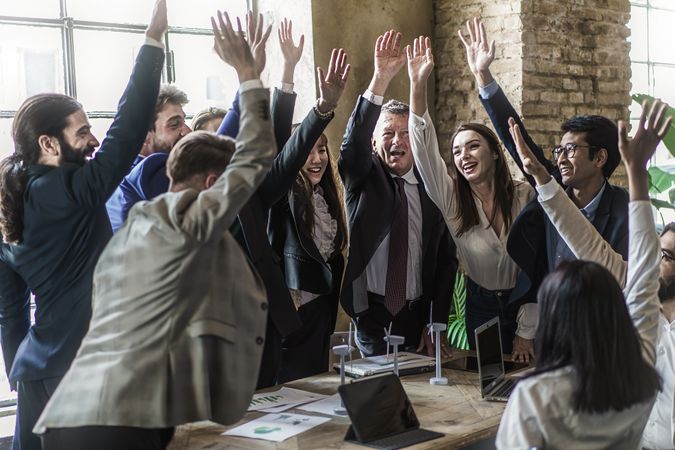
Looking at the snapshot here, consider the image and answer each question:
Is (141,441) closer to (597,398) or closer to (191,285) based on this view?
(191,285)

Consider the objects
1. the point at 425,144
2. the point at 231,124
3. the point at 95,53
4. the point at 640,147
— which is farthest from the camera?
the point at 95,53

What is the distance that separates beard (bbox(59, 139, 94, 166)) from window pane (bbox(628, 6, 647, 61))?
5.36m

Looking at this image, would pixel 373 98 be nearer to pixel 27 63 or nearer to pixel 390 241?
pixel 390 241

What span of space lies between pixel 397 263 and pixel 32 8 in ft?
7.32

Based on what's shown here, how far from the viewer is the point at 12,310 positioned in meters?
3.04

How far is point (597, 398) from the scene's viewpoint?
2.03 metres

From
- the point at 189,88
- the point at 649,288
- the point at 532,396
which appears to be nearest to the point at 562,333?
the point at 532,396

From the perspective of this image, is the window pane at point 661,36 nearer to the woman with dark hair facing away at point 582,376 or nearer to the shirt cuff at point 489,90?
the shirt cuff at point 489,90

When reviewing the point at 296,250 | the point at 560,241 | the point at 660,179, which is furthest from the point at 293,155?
the point at 660,179

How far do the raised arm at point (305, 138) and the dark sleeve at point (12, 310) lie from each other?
0.94 metres

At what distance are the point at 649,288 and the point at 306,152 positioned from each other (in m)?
1.36

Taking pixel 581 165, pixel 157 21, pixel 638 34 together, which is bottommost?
pixel 581 165

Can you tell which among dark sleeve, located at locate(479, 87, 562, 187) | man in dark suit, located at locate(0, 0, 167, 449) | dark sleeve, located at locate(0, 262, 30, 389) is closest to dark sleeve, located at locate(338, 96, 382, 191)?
dark sleeve, located at locate(479, 87, 562, 187)

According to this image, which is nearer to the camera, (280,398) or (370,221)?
(280,398)
